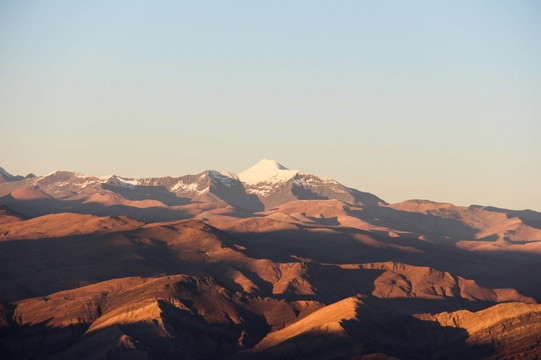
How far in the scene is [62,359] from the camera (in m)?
199

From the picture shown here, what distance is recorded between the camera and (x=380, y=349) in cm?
19638

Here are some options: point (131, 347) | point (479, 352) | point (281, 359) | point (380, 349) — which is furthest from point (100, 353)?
point (479, 352)

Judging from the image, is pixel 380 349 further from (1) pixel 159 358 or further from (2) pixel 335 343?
(1) pixel 159 358

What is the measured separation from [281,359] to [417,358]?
25.4 metres

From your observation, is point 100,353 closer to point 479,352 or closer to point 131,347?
point 131,347

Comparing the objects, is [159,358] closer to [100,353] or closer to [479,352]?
[100,353]

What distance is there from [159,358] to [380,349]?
4079 cm

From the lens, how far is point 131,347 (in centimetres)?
19988

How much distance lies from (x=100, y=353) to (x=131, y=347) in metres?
5.88

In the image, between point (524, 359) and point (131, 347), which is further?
point (131, 347)

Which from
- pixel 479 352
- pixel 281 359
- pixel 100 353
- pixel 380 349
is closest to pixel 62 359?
pixel 100 353

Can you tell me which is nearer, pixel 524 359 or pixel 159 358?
pixel 524 359

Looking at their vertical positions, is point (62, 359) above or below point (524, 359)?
below

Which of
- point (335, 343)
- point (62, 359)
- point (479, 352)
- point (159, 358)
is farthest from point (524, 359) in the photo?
point (62, 359)
